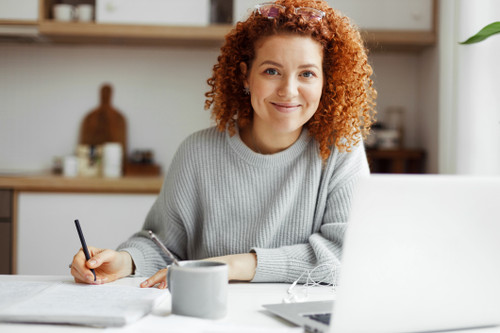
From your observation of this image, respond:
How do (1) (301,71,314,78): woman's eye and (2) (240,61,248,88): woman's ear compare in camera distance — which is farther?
(2) (240,61,248,88): woman's ear

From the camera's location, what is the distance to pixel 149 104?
333cm

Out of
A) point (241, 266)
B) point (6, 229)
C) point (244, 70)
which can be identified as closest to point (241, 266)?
point (241, 266)

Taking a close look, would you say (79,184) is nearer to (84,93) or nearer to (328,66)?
(84,93)

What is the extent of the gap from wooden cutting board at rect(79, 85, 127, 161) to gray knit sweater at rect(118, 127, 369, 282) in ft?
5.99

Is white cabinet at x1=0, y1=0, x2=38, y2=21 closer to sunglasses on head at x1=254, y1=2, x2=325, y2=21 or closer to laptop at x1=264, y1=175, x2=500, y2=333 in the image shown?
sunglasses on head at x1=254, y1=2, x2=325, y2=21

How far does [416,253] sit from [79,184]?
7.40ft

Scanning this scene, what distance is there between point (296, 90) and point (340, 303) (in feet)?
2.38

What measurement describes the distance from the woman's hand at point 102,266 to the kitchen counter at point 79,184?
1.54 meters

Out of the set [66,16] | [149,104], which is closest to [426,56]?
[149,104]

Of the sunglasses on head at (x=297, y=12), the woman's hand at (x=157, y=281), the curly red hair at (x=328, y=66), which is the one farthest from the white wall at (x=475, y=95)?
the woman's hand at (x=157, y=281)

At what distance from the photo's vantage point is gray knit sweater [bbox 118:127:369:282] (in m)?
1.42

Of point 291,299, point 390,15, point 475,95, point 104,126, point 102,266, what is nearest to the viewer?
point 291,299

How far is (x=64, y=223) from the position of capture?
2816 millimetres

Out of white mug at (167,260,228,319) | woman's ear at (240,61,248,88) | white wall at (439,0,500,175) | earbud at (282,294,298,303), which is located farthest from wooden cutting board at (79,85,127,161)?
white mug at (167,260,228,319)
